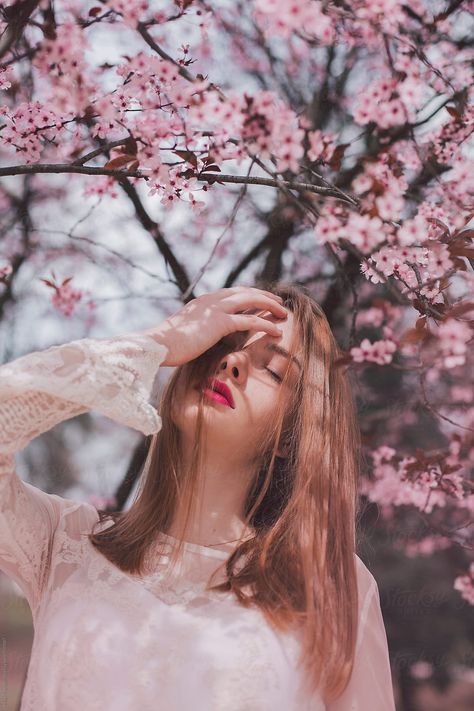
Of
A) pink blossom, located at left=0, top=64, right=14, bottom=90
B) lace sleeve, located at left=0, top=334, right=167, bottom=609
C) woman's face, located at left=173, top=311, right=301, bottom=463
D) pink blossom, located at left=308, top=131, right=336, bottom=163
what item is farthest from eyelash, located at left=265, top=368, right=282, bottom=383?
pink blossom, located at left=0, top=64, right=14, bottom=90

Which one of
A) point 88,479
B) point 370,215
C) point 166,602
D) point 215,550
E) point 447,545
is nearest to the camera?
point 370,215

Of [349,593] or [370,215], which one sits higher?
[370,215]

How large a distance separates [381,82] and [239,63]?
85.4 inches

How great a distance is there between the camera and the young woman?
1.39 metres

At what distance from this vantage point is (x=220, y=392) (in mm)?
1580

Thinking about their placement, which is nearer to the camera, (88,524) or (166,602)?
(166,602)

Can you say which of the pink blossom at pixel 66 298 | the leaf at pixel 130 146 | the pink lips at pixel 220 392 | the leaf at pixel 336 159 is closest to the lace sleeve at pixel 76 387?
the pink lips at pixel 220 392

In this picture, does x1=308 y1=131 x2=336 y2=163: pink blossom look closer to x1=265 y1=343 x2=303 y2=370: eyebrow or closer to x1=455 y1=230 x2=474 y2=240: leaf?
x1=455 y1=230 x2=474 y2=240: leaf

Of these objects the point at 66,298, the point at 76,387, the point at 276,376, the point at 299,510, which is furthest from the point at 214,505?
the point at 66,298

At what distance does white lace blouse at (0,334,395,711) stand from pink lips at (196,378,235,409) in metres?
0.21

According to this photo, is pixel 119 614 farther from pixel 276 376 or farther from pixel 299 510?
pixel 276 376

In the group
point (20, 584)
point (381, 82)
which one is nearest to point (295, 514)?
point (20, 584)

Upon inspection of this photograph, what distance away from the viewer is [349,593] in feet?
5.24

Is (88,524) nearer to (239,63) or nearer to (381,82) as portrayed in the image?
(381,82)
